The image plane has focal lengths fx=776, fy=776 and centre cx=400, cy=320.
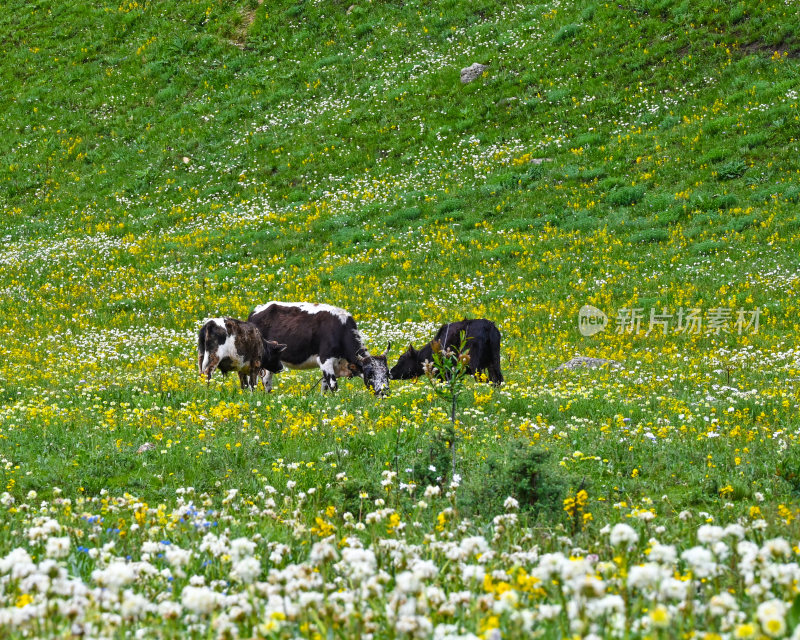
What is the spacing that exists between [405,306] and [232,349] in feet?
Result: 27.7

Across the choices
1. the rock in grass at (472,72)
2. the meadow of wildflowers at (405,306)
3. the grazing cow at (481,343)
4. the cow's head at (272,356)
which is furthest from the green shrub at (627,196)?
the cow's head at (272,356)

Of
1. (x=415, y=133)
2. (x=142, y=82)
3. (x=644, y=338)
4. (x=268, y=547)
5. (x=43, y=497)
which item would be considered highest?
(x=142, y=82)

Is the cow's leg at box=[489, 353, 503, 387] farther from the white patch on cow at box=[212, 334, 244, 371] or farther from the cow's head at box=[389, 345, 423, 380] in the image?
the white patch on cow at box=[212, 334, 244, 371]

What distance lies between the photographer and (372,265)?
86.9 ft

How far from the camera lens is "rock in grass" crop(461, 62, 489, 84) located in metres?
35.6

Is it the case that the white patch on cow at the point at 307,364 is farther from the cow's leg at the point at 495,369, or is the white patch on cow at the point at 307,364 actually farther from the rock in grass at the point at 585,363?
the rock in grass at the point at 585,363

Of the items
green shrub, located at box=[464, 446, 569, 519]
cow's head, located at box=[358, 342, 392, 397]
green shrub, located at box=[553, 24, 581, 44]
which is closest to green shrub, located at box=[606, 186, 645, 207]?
green shrub, located at box=[553, 24, 581, 44]

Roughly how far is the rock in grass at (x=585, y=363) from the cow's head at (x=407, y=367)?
9.88 ft

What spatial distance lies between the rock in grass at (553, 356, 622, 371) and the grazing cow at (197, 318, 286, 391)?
6.28 m

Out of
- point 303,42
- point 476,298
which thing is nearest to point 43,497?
point 476,298

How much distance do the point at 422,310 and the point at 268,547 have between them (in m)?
18.2

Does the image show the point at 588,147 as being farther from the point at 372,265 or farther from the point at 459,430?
the point at 459,430

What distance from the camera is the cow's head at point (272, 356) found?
16.5 m

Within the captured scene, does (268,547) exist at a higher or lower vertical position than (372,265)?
higher
